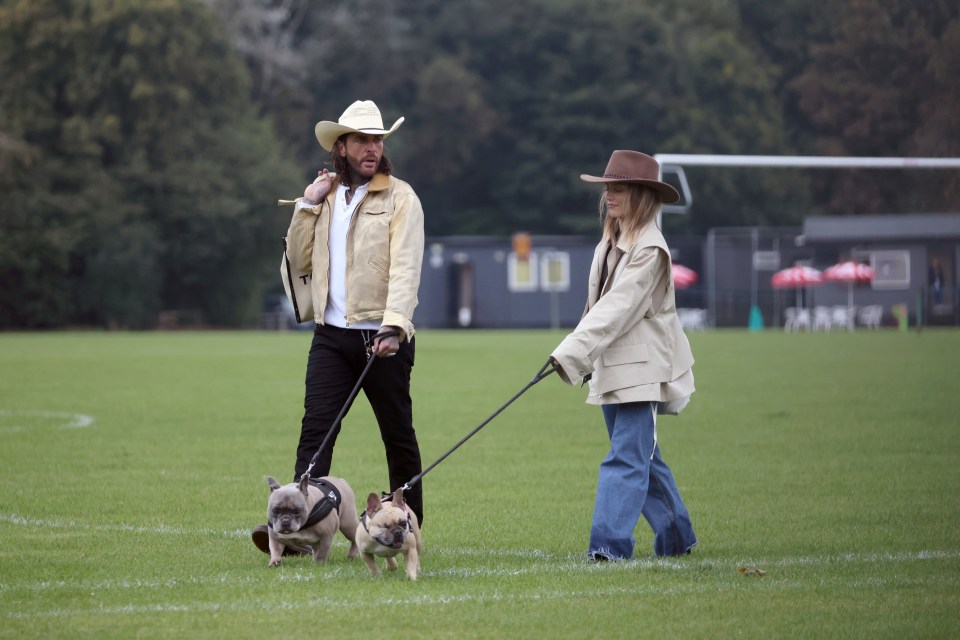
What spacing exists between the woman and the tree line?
14.9 m

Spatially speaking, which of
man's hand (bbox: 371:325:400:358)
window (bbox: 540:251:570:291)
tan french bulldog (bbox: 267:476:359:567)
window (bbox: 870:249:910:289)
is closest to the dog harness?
tan french bulldog (bbox: 267:476:359:567)

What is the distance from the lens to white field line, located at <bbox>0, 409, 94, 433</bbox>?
15086 millimetres

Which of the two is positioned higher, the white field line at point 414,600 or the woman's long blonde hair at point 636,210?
the woman's long blonde hair at point 636,210

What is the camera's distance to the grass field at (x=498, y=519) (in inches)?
234

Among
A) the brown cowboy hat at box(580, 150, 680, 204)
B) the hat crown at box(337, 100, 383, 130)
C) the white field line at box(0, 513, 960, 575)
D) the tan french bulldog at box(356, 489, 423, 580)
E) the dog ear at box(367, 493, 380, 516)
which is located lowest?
the white field line at box(0, 513, 960, 575)

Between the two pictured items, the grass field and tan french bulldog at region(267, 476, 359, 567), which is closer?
the grass field

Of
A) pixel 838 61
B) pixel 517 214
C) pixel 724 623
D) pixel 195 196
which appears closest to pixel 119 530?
pixel 724 623

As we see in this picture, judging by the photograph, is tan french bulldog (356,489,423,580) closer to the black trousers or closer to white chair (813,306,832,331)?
the black trousers

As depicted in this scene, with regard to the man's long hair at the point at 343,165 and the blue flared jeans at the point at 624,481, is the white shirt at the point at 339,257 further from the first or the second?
the blue flared jeans at the point at 624,481

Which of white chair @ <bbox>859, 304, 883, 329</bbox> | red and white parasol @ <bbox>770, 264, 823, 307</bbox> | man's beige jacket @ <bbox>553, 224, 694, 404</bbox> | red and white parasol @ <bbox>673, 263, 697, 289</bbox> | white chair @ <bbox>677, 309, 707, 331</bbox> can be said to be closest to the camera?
man's beige jacket @ <bbox>553, 224, 694, 404</bbox>

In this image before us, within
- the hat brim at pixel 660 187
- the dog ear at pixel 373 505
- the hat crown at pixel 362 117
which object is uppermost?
the hat crown at pixel 362 117

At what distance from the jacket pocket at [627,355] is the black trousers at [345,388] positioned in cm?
98

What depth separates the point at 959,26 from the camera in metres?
20.7

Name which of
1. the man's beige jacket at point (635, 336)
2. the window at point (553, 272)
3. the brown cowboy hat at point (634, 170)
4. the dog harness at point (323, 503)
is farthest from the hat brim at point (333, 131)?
the window at point (553, 272)
